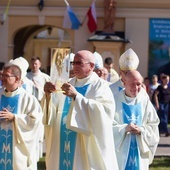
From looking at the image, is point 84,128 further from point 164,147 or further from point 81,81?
point 164,147

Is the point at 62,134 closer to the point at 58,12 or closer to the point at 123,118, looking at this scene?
the point at 123,118

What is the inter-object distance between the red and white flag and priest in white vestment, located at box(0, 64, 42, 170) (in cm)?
1598

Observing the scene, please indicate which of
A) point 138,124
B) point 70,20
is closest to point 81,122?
point 138,124

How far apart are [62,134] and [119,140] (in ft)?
2.95

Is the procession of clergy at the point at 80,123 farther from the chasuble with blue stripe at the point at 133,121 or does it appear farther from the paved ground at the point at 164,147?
the paved ground at the point at 164,147

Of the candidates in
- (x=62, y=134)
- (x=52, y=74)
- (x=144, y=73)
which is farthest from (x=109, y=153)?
(x=144, y=73)

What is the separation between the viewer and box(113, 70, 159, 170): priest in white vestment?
8074 millimetres

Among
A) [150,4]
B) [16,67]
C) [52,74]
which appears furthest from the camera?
[150,4]

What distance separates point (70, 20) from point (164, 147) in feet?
34.6

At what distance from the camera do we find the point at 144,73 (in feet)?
80.2

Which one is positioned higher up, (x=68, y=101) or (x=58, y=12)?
(x=58, y=12)

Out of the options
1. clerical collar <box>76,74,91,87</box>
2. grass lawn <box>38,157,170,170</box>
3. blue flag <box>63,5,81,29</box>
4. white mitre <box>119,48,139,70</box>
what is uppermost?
blue flag <box>63,5,81,29</box>

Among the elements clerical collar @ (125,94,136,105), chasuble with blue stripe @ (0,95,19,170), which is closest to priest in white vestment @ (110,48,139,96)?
clerical collar @ (125,94,136,105)

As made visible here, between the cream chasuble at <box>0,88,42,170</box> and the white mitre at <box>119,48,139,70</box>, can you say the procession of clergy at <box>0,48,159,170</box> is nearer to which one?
the cream chasuble at <box>0,88,42,170</box>
